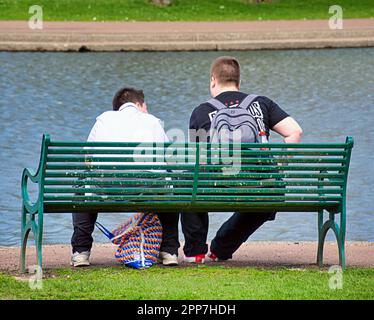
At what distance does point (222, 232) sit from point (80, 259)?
36.5 inches

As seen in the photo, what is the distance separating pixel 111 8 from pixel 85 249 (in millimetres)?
23510

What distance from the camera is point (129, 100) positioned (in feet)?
25.6

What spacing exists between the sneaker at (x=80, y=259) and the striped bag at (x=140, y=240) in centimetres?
19

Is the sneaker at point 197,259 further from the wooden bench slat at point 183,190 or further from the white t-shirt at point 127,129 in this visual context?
the white t-shirt at point 127,129

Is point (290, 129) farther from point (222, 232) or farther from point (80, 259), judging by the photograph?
point (80, 259)

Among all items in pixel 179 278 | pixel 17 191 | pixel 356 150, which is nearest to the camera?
pixel 179 278

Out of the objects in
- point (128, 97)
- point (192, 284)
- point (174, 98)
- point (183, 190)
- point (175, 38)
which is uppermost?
point (175, 38)

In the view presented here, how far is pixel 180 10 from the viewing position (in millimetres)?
30781

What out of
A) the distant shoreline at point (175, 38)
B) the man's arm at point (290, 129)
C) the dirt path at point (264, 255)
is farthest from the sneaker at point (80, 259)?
the distant shoreline at point (175, 38)

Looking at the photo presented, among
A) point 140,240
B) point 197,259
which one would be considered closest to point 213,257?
point 197,259

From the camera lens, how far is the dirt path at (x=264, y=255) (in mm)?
7832

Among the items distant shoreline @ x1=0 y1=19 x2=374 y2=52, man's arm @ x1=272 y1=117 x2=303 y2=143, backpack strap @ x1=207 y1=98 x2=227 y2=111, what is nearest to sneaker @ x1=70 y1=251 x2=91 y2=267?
backpack strap @ x1=207 y1=98 x2=227 y2=111
